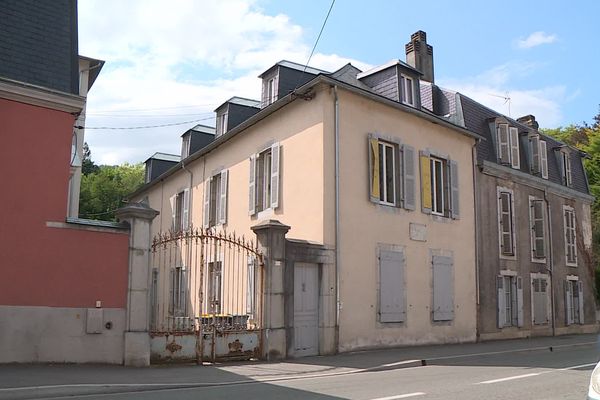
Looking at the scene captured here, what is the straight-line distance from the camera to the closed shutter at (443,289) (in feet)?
55.8

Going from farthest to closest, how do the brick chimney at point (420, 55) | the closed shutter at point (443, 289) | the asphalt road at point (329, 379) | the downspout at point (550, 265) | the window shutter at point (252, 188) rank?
Result: the brick chimney at point (420, 55) < the downspout at point (550, 265) < the window shutter at point (252, 188) < the closed shutter at point (443, 289) < the asphalt road at point (329, 379)

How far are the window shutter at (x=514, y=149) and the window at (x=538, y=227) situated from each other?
5.19 feet

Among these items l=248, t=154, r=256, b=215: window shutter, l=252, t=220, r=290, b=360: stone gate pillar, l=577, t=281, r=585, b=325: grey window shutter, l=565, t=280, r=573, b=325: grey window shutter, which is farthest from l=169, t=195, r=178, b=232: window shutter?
l=577, t=281, r=585, b=325: grey window shutter

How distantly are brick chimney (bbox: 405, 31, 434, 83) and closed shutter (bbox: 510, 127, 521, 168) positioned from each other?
13.3 feet

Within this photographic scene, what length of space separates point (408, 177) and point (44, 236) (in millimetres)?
9950

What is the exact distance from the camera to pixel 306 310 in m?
13.5

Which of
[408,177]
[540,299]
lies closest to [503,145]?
[540,299]

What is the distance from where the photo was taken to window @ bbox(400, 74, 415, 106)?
1800cm

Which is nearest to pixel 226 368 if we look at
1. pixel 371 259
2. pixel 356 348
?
pixel 356 348

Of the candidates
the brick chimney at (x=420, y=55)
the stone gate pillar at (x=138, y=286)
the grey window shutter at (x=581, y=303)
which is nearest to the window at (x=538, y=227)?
the grey window shutter at (x=581, y=303)

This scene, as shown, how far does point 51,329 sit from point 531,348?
12520mm

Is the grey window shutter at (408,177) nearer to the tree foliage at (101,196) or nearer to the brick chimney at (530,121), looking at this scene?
the brick chimney at (530,121)

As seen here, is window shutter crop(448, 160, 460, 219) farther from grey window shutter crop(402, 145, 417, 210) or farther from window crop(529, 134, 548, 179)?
window crop(529, 134, 548, 179)

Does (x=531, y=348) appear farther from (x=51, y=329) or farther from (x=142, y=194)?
(x=142, y=194)
